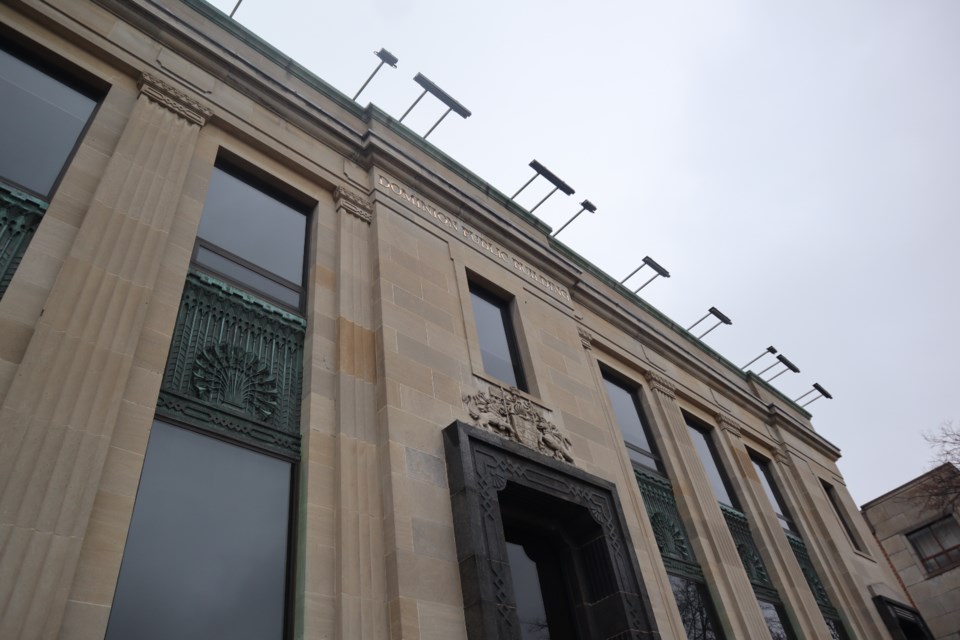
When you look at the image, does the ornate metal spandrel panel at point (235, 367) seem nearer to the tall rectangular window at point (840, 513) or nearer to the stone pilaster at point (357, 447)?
the stone pilaster at point (357, 447)

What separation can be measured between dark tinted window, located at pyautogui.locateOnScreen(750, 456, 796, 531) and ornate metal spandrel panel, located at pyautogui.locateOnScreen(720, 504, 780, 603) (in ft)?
8.34

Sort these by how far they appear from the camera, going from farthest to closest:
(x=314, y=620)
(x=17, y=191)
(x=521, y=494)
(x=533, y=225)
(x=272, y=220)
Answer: (x=533, y=225) < (x=272, y=220) < (x=521, y=494) < (x=17, y=191) < (x=314, y=620)

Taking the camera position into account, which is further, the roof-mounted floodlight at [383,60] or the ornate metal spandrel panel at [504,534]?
the roof-mounted floodlight at [383,60]

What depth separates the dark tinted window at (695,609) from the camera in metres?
12.4

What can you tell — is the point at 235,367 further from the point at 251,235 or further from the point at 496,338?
the point at 496,338

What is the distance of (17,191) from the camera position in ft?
25.3

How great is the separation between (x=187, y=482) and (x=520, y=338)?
23.3 feet

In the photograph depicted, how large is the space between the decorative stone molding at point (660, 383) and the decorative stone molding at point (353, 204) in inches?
344

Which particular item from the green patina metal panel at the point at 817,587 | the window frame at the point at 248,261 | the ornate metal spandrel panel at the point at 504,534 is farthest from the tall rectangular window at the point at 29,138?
the green patina metal panel at the point at 817,587

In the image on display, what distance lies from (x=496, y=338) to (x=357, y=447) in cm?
492

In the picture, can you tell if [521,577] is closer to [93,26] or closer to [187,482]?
[187,482]

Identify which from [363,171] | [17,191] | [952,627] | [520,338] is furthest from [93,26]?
[952,627]

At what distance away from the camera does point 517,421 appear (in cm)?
1073

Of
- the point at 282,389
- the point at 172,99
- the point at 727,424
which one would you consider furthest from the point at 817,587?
the point at 172,99
